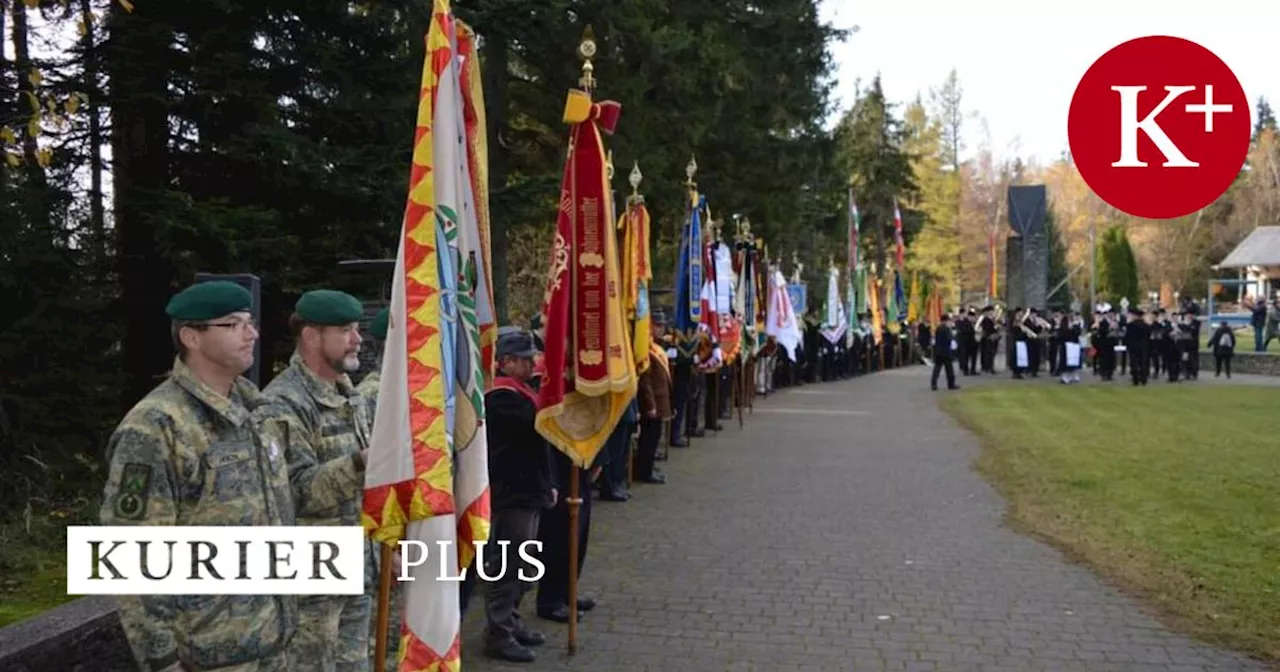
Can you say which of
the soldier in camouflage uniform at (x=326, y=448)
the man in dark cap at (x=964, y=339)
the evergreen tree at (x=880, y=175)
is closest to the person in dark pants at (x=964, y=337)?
the man in dark cap at (x=964, y=339)

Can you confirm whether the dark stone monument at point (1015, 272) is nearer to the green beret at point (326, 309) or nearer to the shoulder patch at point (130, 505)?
the green beret at point (326, 309)

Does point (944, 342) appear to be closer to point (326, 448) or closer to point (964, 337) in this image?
point (964, 337)

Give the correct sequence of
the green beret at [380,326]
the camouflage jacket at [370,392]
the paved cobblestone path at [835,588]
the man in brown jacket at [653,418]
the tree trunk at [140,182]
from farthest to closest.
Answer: the man in brown jacket at [653,418]
the tree trunk at [140,182]
the paved cobblestone path at [835,588]
the green beret at [380,326]
the camouflage jacket at [370,392]

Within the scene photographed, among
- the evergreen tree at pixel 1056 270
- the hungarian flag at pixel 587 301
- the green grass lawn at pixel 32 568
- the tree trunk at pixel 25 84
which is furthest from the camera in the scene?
the evergreen tree at pixel 1056 270

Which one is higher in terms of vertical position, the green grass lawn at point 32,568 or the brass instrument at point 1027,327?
the brass instrument at point 1027,327

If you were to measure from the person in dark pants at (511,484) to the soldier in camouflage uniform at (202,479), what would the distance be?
2.40 meters

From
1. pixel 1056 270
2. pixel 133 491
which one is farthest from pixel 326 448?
pixel 1056 270

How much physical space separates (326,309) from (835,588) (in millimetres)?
4683

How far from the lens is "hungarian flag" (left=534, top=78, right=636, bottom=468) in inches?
263

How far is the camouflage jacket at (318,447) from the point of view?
3.96 m

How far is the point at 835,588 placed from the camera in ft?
24.5

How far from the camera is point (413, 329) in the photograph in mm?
4078

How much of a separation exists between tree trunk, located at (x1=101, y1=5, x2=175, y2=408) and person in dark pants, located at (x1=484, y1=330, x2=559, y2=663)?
4.45m

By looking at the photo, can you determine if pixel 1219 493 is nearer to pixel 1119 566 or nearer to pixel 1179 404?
pixel 1119 566
